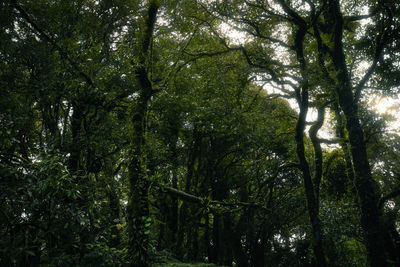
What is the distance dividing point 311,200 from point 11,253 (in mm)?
10233

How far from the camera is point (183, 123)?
51.9 feet

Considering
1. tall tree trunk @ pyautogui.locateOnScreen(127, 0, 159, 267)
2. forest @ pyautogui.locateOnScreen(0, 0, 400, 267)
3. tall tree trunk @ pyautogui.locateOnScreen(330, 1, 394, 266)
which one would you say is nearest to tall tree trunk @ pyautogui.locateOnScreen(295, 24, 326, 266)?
forest @ pyautogui.locateOnScreen(0, 0, 400, 267)

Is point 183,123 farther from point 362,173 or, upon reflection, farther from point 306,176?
point 362,173

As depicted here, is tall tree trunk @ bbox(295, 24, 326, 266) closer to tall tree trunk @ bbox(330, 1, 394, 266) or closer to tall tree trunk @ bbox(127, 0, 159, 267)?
tall tree trunk @ bbox(330, 1, 394, 266)

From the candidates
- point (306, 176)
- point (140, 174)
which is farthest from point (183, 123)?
point (140, 174)

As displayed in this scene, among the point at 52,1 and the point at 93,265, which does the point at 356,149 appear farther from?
the point at 52,1

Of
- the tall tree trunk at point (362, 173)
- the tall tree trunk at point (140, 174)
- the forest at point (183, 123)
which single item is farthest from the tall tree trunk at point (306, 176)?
the tall tree trunk at point (140, 174)

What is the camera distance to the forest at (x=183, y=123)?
5.10m

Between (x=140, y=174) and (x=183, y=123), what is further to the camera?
(x=183, y=123)

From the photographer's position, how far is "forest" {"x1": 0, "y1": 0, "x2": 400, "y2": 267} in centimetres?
510

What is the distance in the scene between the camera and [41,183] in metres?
3.92

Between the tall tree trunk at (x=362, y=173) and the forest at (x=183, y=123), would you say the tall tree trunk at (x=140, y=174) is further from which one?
the tall tree trunk at (x=362, y=173)

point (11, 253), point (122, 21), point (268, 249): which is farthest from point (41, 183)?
point (268, 249)

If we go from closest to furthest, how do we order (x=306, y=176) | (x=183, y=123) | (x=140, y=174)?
(x=140, y=174), (x=306, y=176), (x=183, y=123)
